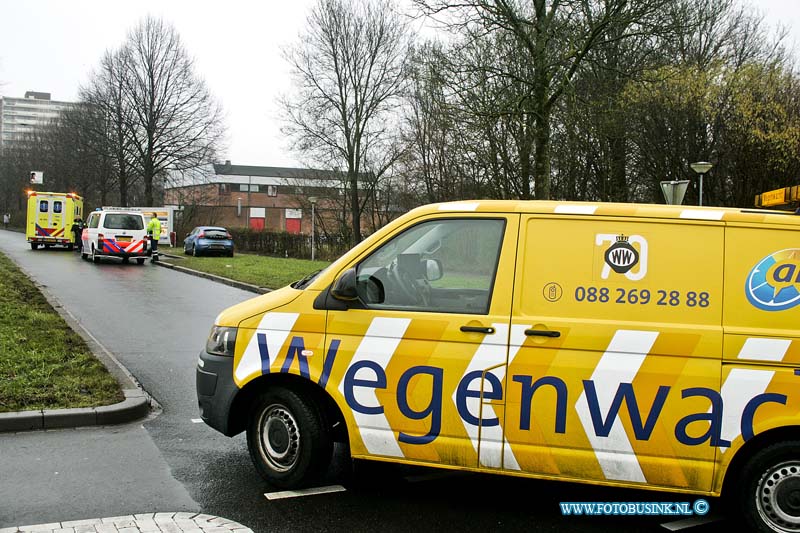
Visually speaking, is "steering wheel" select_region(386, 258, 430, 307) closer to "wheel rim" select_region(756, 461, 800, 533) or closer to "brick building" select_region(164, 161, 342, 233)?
"wheel rim" select_region(756, 461, 800, 533)

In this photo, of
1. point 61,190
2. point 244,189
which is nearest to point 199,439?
point 61,190

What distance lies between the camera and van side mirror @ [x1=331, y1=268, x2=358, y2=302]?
450 centimetres

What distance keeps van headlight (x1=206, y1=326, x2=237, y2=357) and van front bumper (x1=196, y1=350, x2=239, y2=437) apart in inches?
1.4

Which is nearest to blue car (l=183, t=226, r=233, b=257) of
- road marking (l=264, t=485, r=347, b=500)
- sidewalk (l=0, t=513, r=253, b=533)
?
road marking (l=264, t=485, r=347, b=500)

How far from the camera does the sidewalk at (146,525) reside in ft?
13.2

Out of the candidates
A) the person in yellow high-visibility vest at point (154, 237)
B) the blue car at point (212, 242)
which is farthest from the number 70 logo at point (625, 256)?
the blue car at point (212, 242)

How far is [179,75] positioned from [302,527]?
4655cm

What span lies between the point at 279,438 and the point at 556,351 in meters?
1.95

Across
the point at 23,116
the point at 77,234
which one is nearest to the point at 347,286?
the point at 77,234

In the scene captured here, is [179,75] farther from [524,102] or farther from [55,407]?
[55,407]

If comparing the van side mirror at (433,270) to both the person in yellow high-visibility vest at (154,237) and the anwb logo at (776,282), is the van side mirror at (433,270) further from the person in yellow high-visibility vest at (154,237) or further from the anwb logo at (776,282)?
the person in yellow high-visibility vest at (154,237)

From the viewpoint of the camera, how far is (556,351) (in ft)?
13.6

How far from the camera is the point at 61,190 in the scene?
6406 centimetres

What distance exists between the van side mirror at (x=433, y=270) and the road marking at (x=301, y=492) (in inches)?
61.1
